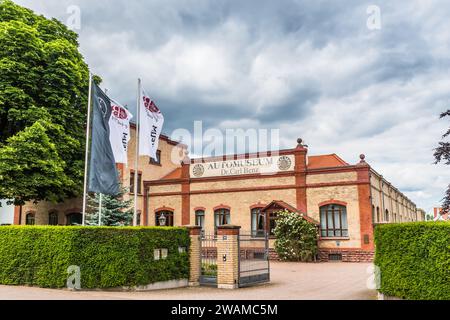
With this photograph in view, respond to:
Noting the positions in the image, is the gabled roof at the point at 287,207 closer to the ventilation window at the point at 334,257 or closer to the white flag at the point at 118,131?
the ventilation window at the point at 334,257

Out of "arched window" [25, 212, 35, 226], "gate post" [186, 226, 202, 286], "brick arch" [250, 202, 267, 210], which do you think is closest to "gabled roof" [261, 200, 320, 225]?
"brick arch" [250, 202, 267, 210]

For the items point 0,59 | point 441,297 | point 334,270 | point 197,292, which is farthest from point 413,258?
point 0,59

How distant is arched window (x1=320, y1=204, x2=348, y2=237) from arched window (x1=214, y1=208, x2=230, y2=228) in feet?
→ 21.9

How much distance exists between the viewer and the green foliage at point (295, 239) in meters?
23.9

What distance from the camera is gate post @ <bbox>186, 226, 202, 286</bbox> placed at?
47.5 feet

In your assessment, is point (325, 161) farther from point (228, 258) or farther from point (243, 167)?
point (228, 258)

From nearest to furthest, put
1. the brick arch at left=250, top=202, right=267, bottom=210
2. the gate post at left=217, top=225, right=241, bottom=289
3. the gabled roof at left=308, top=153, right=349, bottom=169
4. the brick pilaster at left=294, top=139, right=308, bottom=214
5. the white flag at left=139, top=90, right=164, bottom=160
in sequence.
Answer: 1. the gate post at left=217, top=225, right=241, bottom=289
2. the white flag at left=139, top=90, right=164, bottom=160
3. the brick pilaster at left=294, top=139, right=308, bottom=214
4. the gabled roof at left=308, top=153, right=349, bottom=169
5. the brick arch at left=250, top=202, right=267, bottom=210

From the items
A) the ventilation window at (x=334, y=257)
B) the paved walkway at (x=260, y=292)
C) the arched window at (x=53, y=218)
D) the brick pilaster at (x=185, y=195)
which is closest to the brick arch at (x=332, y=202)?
the ventilation window at (x=334, y=257)

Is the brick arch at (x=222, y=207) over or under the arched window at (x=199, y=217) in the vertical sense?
over

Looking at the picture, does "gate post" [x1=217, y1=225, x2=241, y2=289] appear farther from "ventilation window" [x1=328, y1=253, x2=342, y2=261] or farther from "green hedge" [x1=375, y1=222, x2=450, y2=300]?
"ventilation window" [x1=328, y1=253, x2=342, y2=261]

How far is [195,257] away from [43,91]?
12747mm

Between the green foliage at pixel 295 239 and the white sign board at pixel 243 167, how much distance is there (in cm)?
390

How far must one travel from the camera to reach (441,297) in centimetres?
890

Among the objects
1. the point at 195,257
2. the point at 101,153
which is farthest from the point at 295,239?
the point at 101,153
